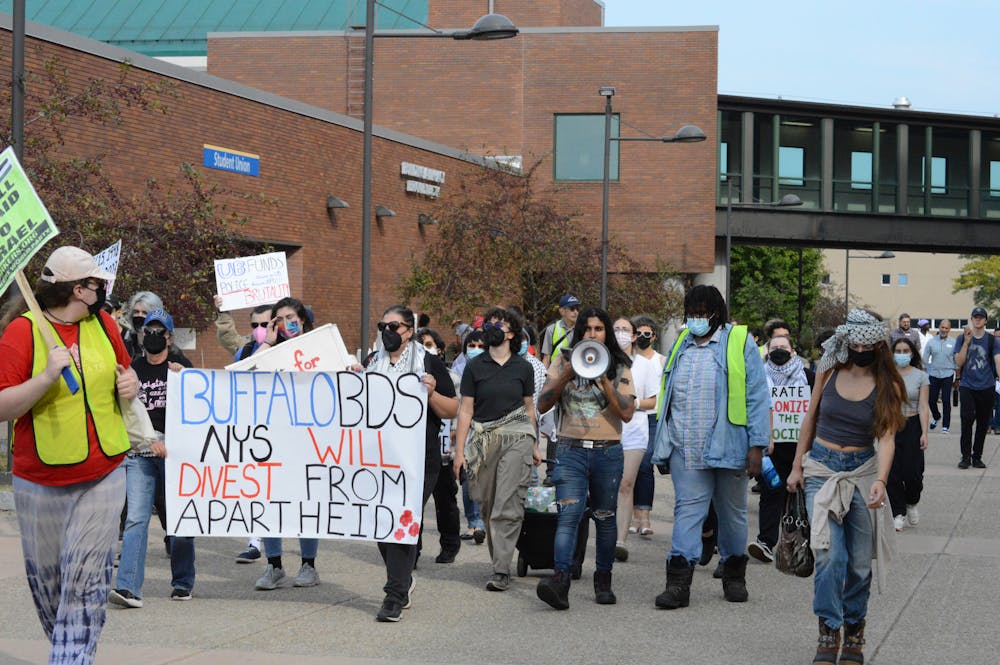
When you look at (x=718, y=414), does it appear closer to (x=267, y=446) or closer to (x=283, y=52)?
(x=267, y=446)

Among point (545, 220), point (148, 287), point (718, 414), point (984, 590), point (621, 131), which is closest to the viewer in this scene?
point (718, 414)

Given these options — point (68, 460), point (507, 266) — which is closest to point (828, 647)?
point (68, 460)

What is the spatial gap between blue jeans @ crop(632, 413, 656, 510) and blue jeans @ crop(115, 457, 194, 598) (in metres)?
4.12

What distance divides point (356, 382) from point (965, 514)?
7575mm

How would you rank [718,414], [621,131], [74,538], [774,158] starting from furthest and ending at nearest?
[774,158] < [621,131] < [718,414] < [74,538]

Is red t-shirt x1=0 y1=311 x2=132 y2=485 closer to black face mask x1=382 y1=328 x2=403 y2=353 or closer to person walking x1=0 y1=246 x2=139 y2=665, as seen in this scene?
person walking x1=0 y1=246 x2=139 y2=665

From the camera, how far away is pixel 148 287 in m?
15.3

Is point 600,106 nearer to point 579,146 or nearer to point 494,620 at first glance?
point 579,146

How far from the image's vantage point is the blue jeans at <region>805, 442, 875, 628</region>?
6836mm

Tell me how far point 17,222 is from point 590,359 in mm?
3885

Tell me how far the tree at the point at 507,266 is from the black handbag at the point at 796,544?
2214 centimetres

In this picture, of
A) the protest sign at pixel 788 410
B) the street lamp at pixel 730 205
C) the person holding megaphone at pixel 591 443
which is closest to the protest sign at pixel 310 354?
the person holding megaphone at pixel 591 443

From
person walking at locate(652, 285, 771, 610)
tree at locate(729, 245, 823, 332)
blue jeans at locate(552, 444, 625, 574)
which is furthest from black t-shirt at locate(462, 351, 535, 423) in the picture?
tree at locate(729, 245, 823, 332)

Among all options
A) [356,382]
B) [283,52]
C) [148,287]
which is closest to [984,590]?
[356,382]
